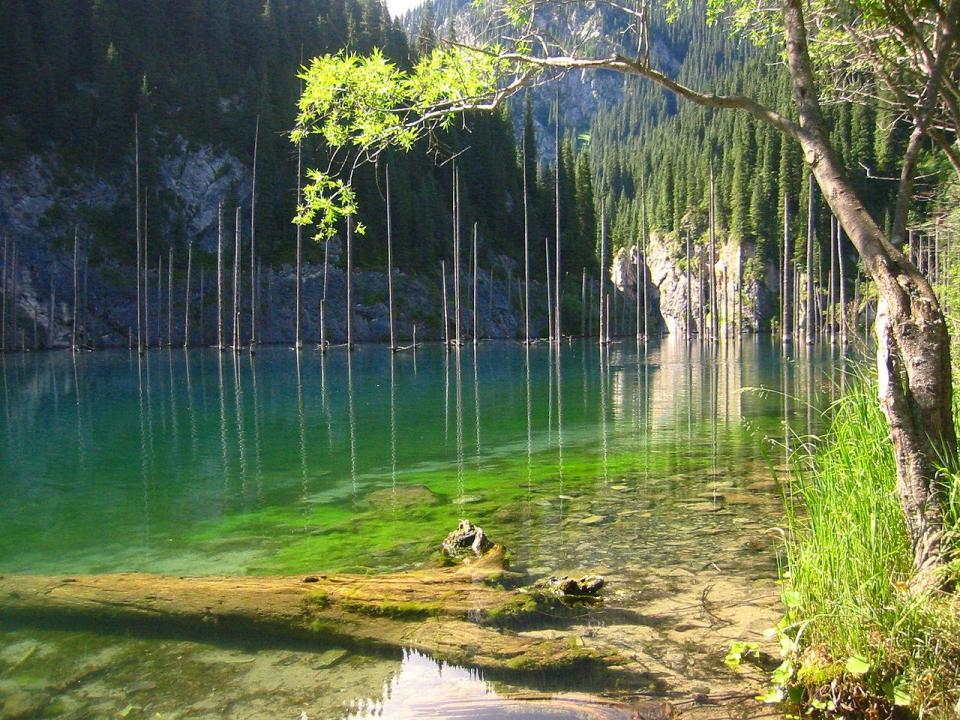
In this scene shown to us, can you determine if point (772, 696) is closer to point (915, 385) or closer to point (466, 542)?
point (915, 385)

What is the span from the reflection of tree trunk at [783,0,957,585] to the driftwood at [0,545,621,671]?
80.4 inches

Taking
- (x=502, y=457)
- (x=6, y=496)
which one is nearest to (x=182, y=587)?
(x=6, y=496)

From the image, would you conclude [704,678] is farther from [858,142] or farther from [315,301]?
[858,142]

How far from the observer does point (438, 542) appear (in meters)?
8.03

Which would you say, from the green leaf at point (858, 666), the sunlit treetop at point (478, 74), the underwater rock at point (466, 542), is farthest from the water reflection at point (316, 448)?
the sunlit treetop at point (478, 74)

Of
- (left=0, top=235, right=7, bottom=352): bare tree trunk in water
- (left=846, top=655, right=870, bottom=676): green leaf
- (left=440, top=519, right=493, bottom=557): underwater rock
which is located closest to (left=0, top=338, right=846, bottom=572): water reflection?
(left=440, top=519, right=493, bottom=557): underwater rock

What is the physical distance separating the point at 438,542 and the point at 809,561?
4580 millimetres

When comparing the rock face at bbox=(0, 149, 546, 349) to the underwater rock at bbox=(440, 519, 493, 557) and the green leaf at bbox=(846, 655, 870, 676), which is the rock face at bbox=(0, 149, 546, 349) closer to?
the underwater rock at bbox=(440, 519, 493, 557)

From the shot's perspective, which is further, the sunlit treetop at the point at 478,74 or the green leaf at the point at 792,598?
the sunlit treetop at the point at 478,74

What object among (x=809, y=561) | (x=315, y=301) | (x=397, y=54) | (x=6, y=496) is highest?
(x=397, y=54)

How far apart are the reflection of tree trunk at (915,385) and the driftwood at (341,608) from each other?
6.70 ft

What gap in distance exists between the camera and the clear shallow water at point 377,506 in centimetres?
485

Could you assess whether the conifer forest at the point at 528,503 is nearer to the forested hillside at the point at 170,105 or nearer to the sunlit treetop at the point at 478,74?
the sunlit treetop at the point at 478,74

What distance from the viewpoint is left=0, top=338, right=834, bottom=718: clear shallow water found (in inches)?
191
